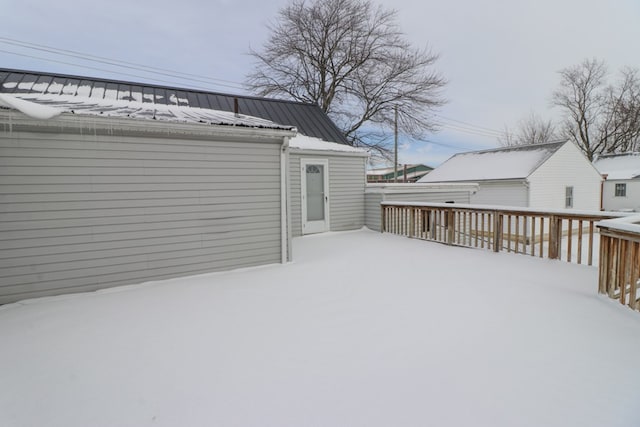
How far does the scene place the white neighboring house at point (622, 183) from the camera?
19500 mm

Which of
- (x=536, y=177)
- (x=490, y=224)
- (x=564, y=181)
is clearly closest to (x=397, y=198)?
(x=490, y=224)

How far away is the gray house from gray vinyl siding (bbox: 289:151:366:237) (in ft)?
10.5

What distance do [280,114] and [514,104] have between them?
87.7 feet

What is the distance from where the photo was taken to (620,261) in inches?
121

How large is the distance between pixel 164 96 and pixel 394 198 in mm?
6787

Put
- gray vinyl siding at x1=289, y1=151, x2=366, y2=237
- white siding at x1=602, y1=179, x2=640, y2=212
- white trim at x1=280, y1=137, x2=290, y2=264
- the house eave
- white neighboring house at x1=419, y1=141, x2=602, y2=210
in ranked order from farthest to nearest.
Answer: white siding at x1=602, y1=179, x2=640, y2=212 → white neighboring house at x1=419, y1=141, x2=602, y2=210 → gray vinyl siding at x1=289, y1=151, x2=366, y2=237 → white trim at x1=280, y1=137, x2=290, y2=264 → the house eave

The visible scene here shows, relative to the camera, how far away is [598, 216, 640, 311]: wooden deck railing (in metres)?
2.89

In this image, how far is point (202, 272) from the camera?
4.51m

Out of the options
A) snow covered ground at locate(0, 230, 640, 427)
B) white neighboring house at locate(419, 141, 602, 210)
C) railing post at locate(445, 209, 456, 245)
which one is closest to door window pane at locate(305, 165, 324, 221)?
railing post at locate(445, 209, 456, 245)

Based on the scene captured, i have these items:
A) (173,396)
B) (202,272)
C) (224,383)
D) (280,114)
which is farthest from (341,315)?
(280,114)

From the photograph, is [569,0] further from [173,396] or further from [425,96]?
[173,396]

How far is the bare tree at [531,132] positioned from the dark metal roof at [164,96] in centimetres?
2773

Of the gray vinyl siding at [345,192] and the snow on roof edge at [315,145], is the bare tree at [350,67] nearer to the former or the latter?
the snow on roof edge at [315,145]

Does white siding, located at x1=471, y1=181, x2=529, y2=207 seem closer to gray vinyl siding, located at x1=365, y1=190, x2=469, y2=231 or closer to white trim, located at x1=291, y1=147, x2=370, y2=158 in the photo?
gray vinyl siding, located at x1=365, y1=190, x2=469, y2=231
